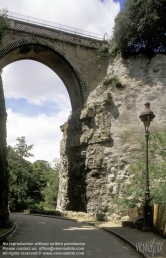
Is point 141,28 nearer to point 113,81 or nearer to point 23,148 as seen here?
point 113,81

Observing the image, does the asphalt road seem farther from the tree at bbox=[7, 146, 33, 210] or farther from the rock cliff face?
the tree at bbox=[7, 146, 33, 210]

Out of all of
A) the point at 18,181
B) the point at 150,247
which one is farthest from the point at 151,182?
the point at 18,181

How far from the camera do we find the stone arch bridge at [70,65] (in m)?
21.1

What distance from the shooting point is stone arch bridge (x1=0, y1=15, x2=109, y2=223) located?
2114 centimetres

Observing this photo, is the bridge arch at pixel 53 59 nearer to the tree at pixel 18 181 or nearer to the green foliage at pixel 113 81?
the green foliage at pixel 113 81

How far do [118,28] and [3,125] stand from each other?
11273 millimetres

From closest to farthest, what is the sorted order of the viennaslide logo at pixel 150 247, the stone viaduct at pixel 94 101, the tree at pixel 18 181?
the viennaslide logo at pixel 150 247, the stone viaduct at pixel 94 101, the tree at pixel 18 181

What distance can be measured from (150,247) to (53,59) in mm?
17467

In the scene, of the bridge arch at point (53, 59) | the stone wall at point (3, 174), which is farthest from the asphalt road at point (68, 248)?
the bridge arch at point (53, 59)

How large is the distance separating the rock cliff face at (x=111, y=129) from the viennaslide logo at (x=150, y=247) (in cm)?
1109

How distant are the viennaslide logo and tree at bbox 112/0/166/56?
15292 mm

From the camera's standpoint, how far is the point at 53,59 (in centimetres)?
2280

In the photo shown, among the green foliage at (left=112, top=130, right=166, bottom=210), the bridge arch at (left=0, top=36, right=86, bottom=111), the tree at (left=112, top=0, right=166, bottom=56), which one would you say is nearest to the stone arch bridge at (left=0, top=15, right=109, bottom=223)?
the bridge arch at (left=0, top=36, right=86, bottom=111)

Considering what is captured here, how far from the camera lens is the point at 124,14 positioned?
68.7 feet
